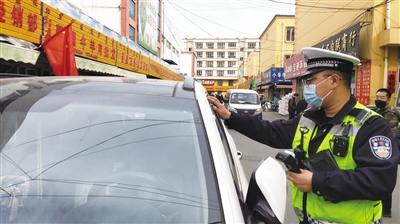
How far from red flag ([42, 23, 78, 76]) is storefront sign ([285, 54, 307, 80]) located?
15.5 m

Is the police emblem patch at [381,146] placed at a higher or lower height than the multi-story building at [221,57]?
lower

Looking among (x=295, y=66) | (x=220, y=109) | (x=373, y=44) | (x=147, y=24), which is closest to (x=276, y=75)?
(x=295, y=66)

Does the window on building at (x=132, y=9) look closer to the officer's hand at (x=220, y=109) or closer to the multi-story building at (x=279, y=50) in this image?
the multi-story building at (x=279, y=50)

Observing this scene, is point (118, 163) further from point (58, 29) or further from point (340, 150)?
point (58, 29)

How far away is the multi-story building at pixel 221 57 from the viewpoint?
308ft

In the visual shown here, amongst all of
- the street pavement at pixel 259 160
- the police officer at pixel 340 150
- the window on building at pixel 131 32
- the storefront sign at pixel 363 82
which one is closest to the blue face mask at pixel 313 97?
the police officer at pixel 340 150

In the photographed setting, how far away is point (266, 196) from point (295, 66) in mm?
21570

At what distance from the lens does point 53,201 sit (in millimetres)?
1392

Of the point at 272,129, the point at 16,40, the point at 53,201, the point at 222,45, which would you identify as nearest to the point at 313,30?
the point at 16,40

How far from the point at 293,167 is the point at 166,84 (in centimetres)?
92

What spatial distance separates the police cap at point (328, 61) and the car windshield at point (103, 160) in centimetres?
81

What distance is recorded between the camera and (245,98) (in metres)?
16.3

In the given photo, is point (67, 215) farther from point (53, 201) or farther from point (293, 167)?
point (293, 167)

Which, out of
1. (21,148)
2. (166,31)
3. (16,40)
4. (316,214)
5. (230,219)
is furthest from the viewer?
(166,31)
